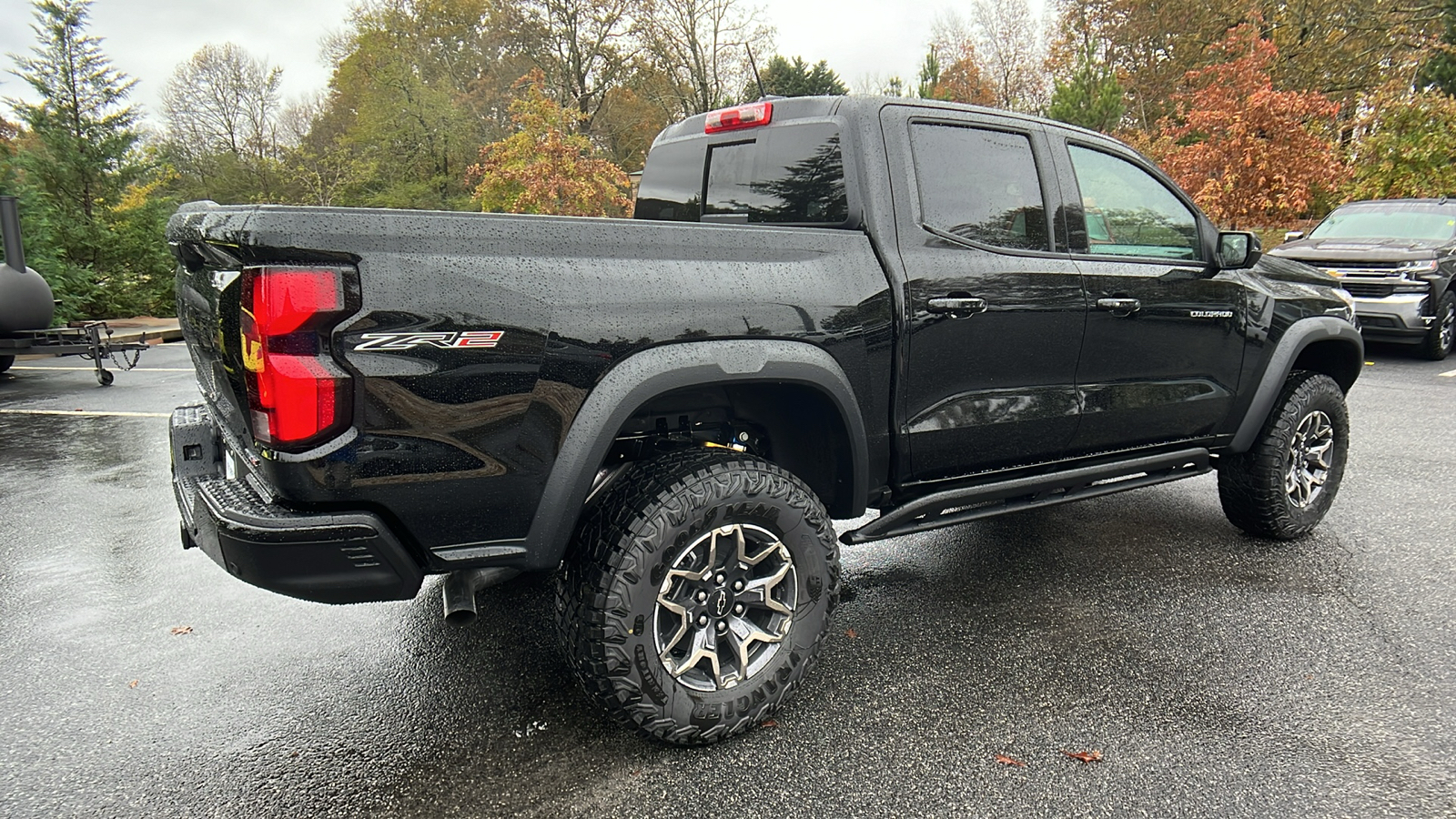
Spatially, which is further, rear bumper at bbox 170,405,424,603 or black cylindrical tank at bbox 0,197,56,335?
black cylindrical tank at bbox 0,197,56,335

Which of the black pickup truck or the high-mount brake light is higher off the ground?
the high-mount brake light

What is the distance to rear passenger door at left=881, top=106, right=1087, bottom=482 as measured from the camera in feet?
9.55

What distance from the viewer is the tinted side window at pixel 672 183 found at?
3.63m

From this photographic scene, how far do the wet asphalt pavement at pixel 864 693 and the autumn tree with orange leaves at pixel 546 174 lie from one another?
11712 millimetres

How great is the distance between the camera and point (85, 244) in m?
14.1

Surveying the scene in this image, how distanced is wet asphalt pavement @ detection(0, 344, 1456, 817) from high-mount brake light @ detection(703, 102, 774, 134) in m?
1.98

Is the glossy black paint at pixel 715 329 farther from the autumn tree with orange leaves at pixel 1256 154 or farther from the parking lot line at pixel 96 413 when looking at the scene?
the autumn tree with orange leaves at pixel 1256 154

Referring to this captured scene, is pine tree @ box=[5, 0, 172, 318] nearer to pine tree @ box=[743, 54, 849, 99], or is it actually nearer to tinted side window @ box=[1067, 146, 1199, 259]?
tinted side window @ box=[1067, 146, 1199, 259]

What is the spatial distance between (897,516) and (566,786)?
133 cm

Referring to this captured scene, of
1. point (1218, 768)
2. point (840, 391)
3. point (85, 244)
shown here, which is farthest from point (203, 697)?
point (85, 244)

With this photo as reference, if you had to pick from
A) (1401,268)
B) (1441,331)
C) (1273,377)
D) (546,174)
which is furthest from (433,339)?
(546,174)

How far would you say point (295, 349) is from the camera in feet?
6.47

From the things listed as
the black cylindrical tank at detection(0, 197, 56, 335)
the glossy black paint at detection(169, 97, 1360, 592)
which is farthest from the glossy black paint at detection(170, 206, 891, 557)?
the black cylindrical tank at detection(0, 197, 56, 335)

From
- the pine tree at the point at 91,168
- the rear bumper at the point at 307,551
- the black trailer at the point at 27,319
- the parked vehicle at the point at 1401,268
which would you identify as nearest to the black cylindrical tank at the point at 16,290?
the black trailer at the point at 27,319
